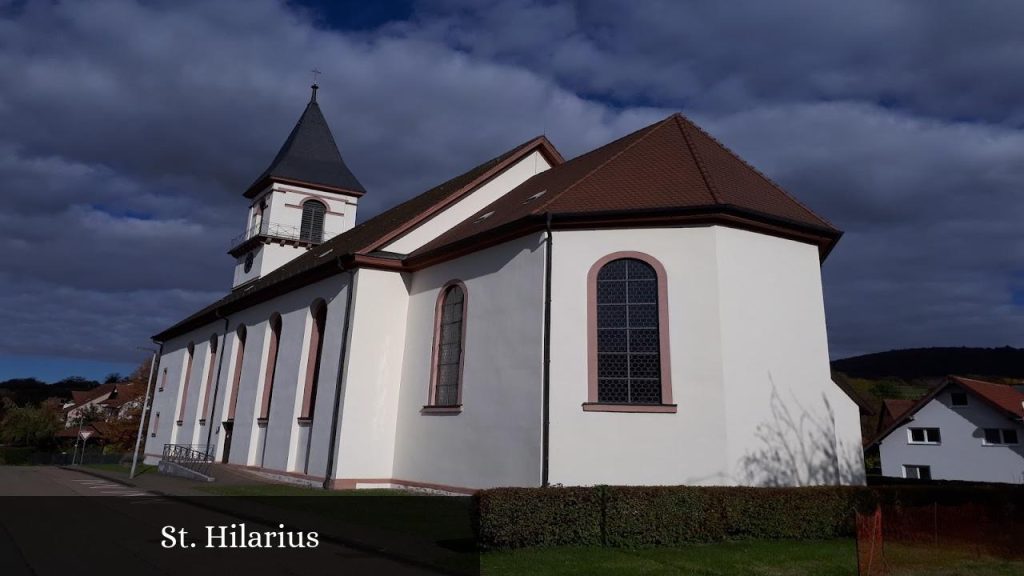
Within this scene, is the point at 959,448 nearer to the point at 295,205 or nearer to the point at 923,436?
the point at 923,436

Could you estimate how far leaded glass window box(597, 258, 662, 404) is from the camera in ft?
44.3

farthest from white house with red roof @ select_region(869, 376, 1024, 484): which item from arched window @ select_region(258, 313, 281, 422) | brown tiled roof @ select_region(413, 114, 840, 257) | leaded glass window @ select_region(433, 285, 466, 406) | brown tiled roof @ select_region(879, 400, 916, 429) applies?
arched window @ select_region(258, 313, 281, 422)

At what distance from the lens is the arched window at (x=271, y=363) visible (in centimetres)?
2298

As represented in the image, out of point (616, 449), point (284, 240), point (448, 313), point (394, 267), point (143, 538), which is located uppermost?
point (284, 240)

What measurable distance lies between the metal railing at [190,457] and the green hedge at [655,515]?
1590cm

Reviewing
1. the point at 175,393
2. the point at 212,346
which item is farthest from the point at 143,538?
the point at 175,393

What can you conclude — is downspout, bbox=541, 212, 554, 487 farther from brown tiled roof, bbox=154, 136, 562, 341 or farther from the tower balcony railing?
the tower balcony railing

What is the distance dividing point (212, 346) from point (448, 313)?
17401mm

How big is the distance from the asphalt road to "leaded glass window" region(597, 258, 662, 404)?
6.31 metres

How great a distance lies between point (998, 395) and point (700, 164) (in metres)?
30.1

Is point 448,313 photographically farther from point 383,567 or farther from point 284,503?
point 383,567

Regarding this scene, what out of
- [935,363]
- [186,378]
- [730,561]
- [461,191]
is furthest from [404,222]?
[935,363]

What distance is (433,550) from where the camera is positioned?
30.2ft
